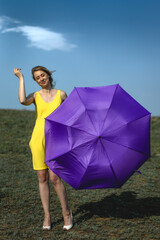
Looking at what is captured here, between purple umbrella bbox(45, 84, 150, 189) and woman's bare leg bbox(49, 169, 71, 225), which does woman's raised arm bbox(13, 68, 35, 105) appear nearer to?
purple umbrella bbox(45, 84, 150, 189)

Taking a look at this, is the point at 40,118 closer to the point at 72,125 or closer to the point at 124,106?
the point at 72,125

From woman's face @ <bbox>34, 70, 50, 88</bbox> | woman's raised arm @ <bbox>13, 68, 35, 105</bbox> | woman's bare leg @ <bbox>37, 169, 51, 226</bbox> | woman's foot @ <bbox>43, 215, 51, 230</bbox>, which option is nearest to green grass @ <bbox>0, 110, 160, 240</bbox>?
woman's foot @ <bbox>43, 215, 51, 230</bbox>

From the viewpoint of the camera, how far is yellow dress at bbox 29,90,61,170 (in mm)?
4551

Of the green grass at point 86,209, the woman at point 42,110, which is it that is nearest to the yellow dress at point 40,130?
the woman at point 42,110

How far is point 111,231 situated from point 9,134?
9.80 m

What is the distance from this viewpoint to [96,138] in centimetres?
393

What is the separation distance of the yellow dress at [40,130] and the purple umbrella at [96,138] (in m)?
0.25

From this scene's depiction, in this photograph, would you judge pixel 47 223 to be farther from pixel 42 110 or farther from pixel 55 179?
pixel 42 110

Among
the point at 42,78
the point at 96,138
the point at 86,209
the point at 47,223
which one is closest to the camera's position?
the point at 96,138

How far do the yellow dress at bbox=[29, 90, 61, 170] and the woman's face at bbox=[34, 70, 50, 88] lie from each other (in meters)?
0.22

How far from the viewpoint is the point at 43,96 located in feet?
15.5

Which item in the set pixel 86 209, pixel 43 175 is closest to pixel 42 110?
pixel 43 175

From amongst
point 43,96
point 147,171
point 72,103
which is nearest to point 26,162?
point 147,171

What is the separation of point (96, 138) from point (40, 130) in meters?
1.01
